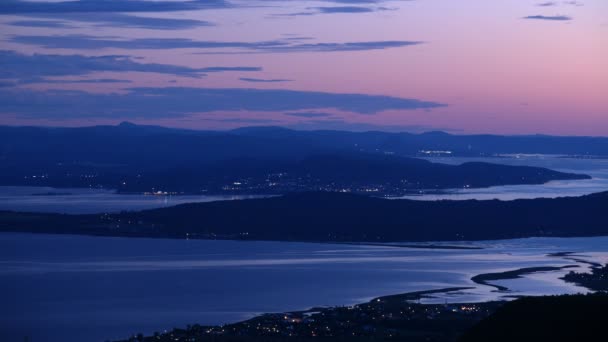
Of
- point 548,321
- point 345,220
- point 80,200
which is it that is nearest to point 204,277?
point 345,220

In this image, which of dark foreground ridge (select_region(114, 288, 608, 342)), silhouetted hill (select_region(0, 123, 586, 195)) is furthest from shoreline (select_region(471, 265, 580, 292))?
silhouetted hill (select_region(0, 123, 586, 195))

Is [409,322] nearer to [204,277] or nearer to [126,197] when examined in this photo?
[204,277]

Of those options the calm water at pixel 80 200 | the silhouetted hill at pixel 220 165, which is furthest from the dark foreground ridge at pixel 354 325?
the silhouetted hill at pixel 220 165

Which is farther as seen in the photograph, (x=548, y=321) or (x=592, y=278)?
(x=592, y=278)

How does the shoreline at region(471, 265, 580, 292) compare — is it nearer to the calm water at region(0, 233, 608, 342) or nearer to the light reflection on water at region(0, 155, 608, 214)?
the calm water at region(0, 233, 608, 342)

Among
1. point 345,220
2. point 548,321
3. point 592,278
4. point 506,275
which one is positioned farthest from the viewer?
point 345,220

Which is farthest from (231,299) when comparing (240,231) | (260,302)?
(240,231)
